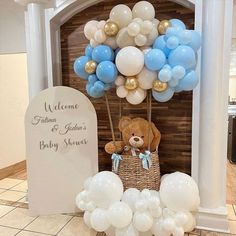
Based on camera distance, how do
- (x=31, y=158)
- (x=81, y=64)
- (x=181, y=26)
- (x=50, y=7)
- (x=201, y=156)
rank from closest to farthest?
1. (x=181, y=26)
2. (x=81, y=64)
3. (x=201, y=156)
4. (x=31, y=158)
5. (x=50, y=7)

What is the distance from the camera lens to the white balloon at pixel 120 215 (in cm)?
195

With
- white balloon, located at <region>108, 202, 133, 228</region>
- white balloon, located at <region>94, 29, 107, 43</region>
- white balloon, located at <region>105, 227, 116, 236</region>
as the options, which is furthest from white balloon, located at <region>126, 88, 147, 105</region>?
white balloon, located at <region>105, 227, 116, 236</region>

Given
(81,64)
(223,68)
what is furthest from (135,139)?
(223,68)

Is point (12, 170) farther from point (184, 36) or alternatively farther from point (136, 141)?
point (184, 36)

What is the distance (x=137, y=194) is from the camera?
2102 mm

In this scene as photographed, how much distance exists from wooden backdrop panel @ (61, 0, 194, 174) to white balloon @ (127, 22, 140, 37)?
0.81 meters

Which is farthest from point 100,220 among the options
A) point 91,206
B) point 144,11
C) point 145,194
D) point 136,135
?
point 144,11

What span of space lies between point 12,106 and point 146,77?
9.76 feet

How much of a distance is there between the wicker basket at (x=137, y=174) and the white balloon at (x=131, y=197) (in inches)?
4.2

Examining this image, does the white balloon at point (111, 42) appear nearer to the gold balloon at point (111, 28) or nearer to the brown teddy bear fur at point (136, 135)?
the gold balloon at point (111, 28)

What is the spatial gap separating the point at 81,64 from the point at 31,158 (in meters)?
1.12

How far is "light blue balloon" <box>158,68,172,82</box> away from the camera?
1.88 meters

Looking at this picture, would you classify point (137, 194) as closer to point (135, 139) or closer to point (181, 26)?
point (135, 139)

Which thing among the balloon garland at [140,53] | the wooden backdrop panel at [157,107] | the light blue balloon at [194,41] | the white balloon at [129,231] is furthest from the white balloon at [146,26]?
the white balloon at [129,231]
